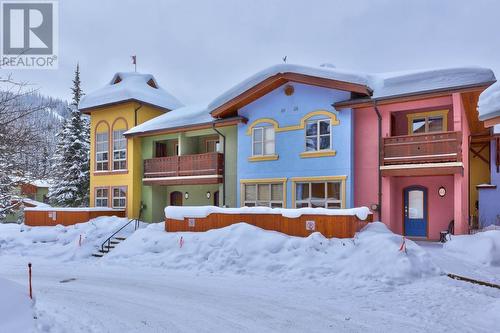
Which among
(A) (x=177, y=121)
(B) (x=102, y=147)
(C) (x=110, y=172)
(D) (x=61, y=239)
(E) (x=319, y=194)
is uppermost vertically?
(A) (x=177, y=121)

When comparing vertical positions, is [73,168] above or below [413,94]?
below

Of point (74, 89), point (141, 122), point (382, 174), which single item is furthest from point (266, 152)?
point (74, 89)

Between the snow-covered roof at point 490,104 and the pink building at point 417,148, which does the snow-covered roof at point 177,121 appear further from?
the snow-covered roof at point 490,104

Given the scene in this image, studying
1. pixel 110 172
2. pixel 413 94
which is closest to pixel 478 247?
pixel 413 94

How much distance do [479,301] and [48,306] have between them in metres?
9.90

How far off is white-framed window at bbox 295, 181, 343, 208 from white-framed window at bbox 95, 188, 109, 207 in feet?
46.5

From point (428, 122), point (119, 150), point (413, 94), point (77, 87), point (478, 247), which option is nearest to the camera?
point (478, 247)

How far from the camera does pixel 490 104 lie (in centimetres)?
840

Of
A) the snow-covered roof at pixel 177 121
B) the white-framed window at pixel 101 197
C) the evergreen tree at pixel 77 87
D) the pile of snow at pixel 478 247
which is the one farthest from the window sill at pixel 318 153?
the evergreen tree at pixel 77 87

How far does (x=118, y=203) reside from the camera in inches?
972

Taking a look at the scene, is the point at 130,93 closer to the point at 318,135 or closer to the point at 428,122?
the point at 318,135

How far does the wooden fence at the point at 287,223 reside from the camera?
1330cm

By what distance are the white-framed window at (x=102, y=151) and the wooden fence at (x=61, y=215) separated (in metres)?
3.92

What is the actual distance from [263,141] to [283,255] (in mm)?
8085
